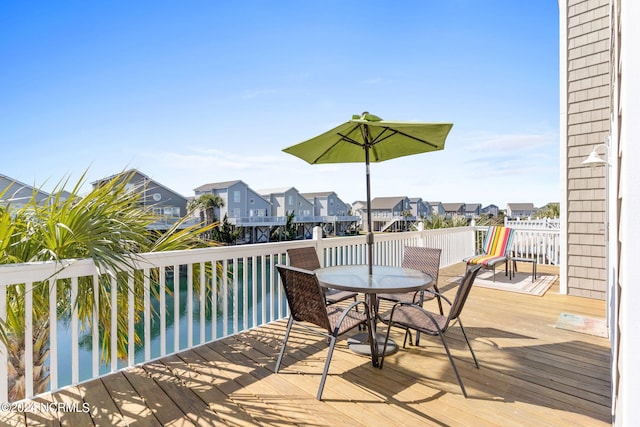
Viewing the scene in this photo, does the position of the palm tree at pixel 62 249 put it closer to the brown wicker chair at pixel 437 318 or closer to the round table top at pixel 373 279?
the round table top at pixel 373 279

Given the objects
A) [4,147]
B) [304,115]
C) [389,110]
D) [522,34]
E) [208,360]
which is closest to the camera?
[208,360]

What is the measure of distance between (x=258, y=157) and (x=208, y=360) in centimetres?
3388

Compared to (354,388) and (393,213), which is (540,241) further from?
(393,213)

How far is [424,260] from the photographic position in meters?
4.03

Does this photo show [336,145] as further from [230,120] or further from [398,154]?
[230,120]

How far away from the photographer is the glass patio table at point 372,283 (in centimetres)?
265

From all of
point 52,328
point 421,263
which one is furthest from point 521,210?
point 52,328

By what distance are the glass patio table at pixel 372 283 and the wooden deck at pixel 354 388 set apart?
0.14 metres

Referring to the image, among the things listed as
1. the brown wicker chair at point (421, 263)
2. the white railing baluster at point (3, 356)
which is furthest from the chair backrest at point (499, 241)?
the white railing baluster at point (3, 356)

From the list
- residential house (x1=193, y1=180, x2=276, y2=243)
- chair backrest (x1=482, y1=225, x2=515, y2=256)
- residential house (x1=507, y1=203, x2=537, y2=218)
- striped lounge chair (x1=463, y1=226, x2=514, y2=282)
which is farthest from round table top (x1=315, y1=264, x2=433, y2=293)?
residential house (x1=507, y1=203, x2=537, y2=218)

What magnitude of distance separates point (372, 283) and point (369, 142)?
159 centimetres

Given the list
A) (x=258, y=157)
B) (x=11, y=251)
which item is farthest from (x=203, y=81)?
(x=258, y=157)

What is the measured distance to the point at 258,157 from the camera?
35.4 meters

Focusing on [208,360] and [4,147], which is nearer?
[208,360]
